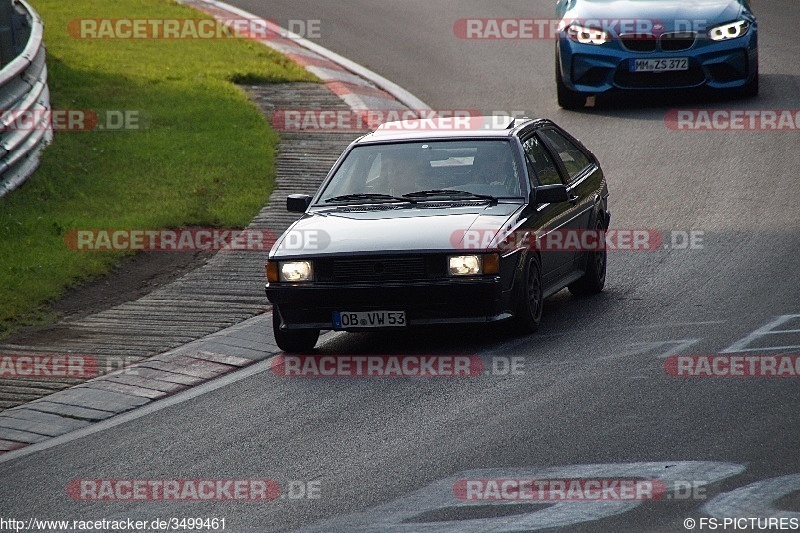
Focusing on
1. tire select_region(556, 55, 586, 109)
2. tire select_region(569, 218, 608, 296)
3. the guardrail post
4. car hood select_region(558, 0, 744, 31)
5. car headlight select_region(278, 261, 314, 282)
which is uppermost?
the guardrail post

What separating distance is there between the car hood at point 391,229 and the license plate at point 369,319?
1.37 ft

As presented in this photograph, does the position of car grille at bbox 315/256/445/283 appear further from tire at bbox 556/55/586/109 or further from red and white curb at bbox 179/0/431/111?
tire at bbox 556/55/586/109

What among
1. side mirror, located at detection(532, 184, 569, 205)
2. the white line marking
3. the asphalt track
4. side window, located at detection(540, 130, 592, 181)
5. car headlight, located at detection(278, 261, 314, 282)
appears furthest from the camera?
side window, located at detection(540, 130, 592, 181)

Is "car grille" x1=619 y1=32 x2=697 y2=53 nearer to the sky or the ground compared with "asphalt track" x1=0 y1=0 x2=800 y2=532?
nearer to the sky

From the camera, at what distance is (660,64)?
17.5 meters

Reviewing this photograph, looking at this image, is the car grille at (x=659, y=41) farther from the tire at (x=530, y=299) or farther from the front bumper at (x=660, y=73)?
the tire at (x=530, y=299)

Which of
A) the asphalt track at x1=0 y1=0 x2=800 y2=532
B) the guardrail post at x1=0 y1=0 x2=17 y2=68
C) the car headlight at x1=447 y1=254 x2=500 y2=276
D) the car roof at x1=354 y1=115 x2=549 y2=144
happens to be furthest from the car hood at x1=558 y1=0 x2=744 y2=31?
the car headlight at x1=447 y1=254 x2=500 y2=276

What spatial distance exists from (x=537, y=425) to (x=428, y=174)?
3257 millimetres

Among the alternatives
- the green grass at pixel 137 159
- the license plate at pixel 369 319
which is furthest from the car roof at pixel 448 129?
the green grass at pixel 137 159

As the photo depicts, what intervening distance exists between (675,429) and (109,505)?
2886 mm

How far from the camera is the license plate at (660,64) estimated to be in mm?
17422

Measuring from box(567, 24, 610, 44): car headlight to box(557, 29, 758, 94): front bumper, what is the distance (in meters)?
0.06

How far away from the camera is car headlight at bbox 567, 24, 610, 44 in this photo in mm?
17562

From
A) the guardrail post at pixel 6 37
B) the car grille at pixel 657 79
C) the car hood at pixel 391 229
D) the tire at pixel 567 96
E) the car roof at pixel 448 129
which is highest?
the guardrail post at pixel 6 37
